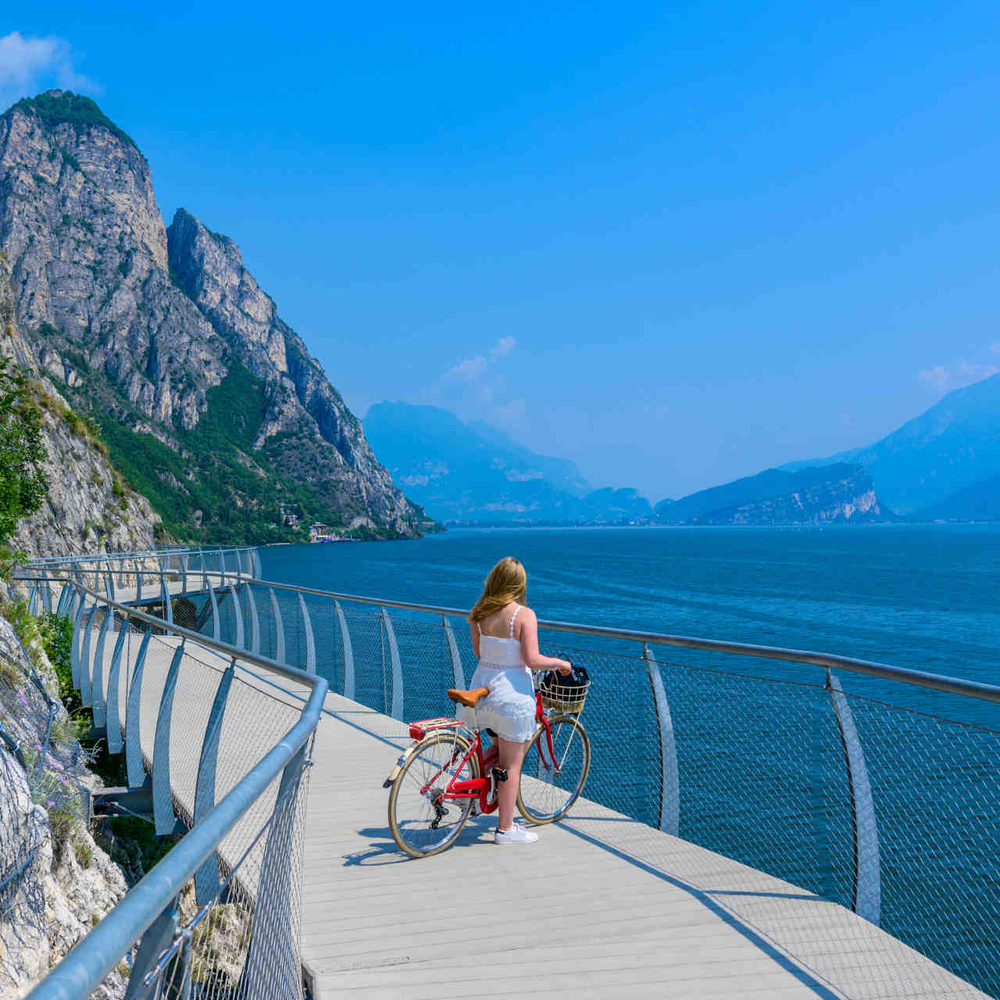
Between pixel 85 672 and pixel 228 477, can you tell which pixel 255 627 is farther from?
pixel 228 477

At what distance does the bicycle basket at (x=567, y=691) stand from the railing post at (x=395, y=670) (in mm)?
3445

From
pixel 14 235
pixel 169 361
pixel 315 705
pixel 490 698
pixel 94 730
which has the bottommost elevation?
pixel 94 730

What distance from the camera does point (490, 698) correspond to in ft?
16.4

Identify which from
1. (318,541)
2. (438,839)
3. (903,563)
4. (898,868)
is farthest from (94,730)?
(318,541)

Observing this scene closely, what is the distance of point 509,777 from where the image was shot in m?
5.07

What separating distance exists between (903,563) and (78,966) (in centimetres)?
10080

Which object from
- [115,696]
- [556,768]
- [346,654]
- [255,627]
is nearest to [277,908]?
[556,768]

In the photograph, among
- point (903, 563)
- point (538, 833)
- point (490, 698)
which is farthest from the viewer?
point (903, 563)

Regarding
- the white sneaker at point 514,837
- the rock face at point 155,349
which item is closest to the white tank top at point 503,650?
the white sneaker at point 514,837

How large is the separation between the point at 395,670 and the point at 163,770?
2700 millimetres

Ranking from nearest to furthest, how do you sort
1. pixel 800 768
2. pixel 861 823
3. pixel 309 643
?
pixel 861 823 → pixel 800 768 → pixel 309 643

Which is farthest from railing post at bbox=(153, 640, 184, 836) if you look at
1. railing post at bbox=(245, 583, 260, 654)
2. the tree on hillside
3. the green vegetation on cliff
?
the green vegetation on cliff

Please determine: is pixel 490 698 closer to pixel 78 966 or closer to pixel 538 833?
pixel 538 833

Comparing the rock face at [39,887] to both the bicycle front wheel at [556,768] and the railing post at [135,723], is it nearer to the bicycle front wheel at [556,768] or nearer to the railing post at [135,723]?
the railing post at [135,723]
